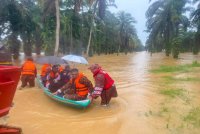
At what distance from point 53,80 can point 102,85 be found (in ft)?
7.81

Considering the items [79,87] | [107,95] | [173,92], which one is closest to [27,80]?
[79,87]

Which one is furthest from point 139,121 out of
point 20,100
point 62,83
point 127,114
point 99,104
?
point 20,100

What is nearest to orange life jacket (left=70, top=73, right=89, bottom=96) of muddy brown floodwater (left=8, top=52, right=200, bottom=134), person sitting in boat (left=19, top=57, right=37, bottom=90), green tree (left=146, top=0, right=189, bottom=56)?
muddy brown floodwater (left=8, top=52, right=200, bottom=134)

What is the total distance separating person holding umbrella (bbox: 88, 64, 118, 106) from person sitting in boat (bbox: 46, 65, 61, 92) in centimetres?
193

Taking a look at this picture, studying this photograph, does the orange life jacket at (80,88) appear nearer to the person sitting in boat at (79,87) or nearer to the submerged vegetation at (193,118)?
the person sitting in boat at (79,87)

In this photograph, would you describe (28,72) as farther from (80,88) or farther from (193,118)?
(193,118)

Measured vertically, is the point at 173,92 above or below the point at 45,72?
below

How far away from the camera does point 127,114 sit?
30.4ft

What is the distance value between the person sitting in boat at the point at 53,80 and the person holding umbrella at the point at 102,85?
193cm

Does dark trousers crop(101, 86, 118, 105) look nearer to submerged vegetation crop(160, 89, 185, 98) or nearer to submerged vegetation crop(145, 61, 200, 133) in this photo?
submerged vegetation crop(145, 61, 200, 133)

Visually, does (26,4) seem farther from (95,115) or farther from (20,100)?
(95,115)

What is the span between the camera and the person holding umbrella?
9.50 metres

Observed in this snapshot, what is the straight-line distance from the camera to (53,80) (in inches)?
446

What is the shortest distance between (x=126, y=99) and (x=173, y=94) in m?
1.85
